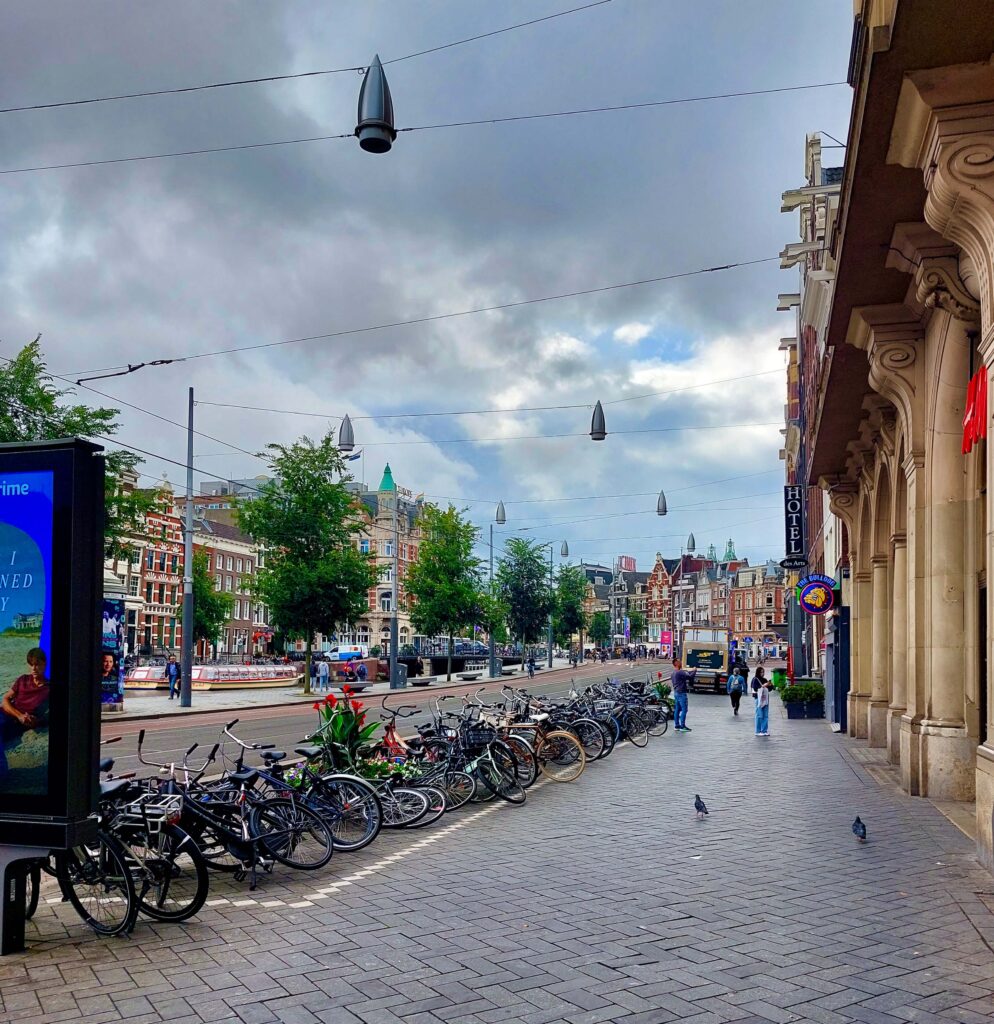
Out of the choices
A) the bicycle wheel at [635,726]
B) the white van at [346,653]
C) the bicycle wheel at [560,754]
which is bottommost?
the white van at [346,653]

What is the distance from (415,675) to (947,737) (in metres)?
53.3

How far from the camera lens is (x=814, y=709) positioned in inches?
1150

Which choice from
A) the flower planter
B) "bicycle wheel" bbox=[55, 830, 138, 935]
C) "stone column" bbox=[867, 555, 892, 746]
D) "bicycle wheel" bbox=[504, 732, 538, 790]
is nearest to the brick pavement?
"bicycle wheel" bbox=[55, 830, 138, 935]

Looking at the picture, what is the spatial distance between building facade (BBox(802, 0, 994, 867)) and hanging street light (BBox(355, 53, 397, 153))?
14.8 ft

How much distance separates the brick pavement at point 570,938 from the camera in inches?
209

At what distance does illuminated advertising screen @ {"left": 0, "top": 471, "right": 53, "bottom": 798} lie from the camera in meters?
6.18

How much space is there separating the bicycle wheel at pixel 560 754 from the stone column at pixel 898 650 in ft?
16.4

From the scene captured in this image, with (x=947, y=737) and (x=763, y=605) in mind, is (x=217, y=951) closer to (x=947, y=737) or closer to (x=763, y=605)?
(x=947, y=737)

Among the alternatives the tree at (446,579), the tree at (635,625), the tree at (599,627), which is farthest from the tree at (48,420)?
the tree at (635,625)

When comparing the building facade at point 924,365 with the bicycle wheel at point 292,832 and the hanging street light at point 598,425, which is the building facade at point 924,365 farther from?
the hanging street light at point 598,425

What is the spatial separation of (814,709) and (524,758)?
18.1 metres

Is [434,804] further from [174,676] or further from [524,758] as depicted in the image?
[174,676]

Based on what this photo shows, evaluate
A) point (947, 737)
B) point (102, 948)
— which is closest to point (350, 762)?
point (102, 948)

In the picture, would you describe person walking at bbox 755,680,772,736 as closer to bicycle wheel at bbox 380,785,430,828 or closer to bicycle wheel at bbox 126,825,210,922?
bicycle wheel at bbox 380,785,430,828
